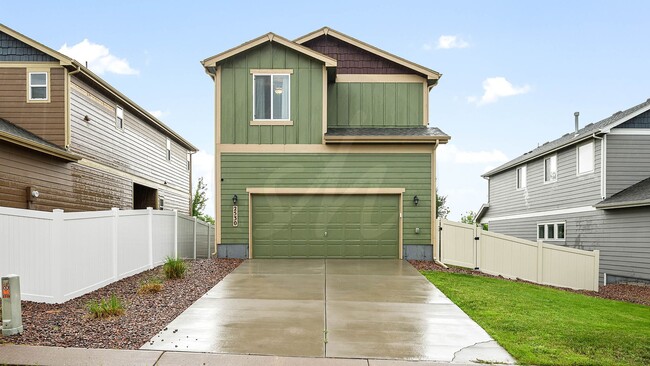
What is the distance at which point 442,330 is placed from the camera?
704 centimetres

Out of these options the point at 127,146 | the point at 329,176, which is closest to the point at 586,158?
the point at 329,176

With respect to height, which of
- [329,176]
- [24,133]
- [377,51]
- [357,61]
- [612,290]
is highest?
[377,51]

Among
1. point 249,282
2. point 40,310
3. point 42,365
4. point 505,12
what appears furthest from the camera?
point 505,12

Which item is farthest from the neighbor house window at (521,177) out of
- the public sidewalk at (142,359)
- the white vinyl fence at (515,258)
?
the public sidewalk at (142,359)

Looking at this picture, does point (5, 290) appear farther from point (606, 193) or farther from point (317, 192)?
point (606, 193)

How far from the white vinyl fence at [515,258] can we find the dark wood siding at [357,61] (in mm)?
5833

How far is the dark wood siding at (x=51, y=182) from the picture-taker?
13.7 meters

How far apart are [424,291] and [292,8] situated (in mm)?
13546

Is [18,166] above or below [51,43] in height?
below

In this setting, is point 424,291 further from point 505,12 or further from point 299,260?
point 505,12

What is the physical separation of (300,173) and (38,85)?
930 centimetres

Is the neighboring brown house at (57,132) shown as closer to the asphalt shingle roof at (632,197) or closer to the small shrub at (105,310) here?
the small shrub at (105,310)

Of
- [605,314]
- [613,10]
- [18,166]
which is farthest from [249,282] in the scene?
[613,10]

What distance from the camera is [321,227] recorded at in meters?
15.7
